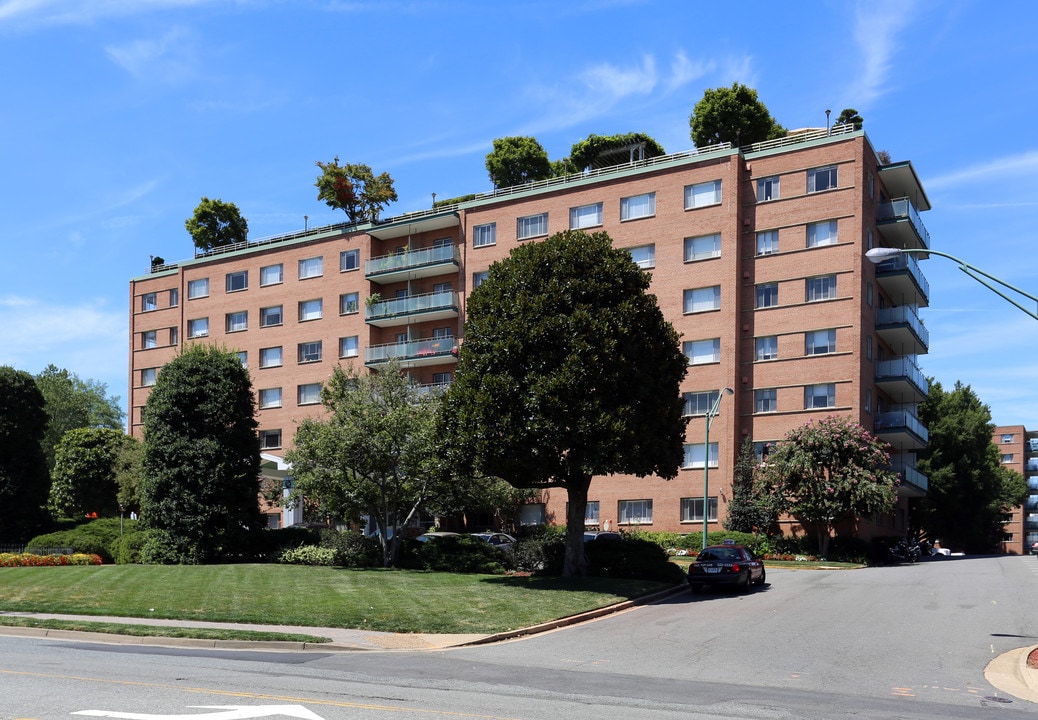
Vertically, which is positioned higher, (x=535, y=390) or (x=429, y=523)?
(x=535, y=390)

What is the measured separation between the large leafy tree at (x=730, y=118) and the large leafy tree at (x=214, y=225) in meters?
37.7

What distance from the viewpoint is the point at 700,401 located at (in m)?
54.5

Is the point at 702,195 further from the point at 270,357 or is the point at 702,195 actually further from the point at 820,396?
the point at 270,357

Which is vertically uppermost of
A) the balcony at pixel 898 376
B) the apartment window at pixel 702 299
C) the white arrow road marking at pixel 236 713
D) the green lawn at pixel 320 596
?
the apartment window at pixel 702 299

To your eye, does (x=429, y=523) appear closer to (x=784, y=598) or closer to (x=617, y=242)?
(x=617, y=242)

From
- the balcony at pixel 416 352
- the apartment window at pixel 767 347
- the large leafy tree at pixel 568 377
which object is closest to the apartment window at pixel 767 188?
the apartment window at pixel 767 347

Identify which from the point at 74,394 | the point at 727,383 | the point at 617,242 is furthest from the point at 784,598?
the point at 74,394

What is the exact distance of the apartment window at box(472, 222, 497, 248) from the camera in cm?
6234

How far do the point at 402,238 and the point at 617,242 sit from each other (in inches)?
678

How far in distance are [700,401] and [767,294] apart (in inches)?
270

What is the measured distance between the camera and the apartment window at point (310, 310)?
68.6 meters

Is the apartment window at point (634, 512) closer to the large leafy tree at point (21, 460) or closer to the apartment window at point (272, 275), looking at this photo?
the large leafy tree at point (21, 460)

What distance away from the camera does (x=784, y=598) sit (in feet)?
93.3

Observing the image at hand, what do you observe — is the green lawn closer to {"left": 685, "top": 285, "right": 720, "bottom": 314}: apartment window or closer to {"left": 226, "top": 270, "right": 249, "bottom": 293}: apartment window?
{"left": 685, "top": 285, "right": 720, "bottom": 314}: apartment window
